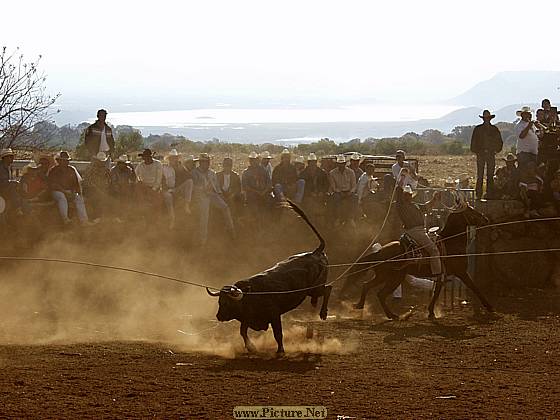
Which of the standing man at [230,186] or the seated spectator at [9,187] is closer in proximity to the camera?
the seated spectator at [9,187]

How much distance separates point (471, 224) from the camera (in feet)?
57.4

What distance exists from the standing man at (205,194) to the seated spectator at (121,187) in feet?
4.57

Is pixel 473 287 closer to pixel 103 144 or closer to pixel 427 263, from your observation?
pixel 427 263

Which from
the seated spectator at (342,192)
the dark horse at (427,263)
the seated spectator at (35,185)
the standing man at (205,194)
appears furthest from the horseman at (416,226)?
the seated spectator at (35,185)

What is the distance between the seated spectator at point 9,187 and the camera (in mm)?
19047

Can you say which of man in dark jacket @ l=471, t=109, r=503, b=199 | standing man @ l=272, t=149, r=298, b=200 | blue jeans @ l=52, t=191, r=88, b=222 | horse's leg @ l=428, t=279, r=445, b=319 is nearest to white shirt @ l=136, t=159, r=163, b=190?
blue jeans @ l=52, t=191, r=88, b=222

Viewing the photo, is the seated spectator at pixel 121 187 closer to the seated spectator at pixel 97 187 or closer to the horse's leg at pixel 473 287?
the seated spectator at pixel 97 187

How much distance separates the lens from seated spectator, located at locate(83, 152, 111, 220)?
2028 cm

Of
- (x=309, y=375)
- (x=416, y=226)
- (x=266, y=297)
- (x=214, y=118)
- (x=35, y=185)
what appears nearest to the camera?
(x=309, y=375)

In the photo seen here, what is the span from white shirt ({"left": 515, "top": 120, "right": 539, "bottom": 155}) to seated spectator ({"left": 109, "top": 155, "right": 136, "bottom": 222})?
8359 millimetres

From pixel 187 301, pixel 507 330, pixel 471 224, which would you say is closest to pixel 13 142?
pixel 187 301

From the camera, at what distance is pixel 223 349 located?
13.6 metres

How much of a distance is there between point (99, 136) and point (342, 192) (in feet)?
18.0

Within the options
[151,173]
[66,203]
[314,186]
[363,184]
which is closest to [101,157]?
[151,173]
